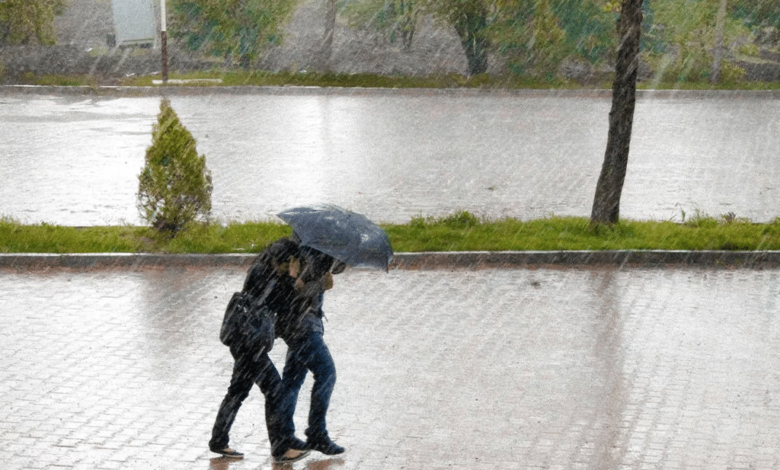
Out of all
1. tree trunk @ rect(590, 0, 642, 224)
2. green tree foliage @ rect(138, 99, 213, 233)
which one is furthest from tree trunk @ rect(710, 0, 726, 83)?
green tree foliage @ rect(138, 99, 213, 233)

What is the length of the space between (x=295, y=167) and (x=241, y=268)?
615 centimetres

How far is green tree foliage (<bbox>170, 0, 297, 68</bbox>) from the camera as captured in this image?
111 ft

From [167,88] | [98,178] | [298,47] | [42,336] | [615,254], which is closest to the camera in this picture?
[42,336]

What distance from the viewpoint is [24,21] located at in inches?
1378

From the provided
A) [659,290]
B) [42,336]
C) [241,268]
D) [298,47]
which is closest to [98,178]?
[241,268]

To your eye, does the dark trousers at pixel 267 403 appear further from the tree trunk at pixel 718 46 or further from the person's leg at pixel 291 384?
the tree trunk at pixel 718 46

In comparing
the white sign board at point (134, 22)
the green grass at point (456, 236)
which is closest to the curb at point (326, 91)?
the white sign board at point (134, 22)

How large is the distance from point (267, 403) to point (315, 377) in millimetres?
339

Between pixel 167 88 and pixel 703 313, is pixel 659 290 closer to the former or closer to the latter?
pixel 703 313

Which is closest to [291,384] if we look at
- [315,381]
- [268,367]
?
[315,381]

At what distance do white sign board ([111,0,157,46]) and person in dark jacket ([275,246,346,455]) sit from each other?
95.8ft

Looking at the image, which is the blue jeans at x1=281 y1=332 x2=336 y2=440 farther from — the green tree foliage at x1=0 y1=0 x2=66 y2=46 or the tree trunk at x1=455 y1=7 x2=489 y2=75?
the green tree foliage at x1=0 y1=0 x2=66 y2=46

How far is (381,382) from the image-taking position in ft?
26.8

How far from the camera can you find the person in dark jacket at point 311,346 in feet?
21.2
